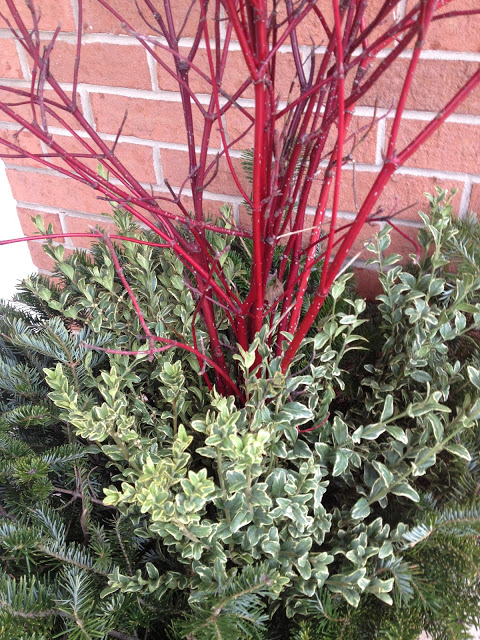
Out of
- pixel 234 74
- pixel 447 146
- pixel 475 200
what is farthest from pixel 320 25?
pixel 475 200

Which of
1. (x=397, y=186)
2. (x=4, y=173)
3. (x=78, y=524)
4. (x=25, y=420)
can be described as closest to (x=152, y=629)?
(x=78, y=524)

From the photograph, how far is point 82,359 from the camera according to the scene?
0.72 metres

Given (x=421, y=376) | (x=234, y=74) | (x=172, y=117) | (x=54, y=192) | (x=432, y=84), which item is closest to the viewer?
(x=421, y=376)

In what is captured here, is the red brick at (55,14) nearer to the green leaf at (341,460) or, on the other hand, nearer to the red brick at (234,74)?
the red brick at (234,74)

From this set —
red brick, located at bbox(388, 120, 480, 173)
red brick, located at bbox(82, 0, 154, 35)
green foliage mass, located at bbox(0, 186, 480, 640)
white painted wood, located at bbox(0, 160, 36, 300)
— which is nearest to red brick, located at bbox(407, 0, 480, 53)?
red brick, located at bbox(388, 120, 480, 173)

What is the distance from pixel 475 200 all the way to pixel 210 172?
0.50m

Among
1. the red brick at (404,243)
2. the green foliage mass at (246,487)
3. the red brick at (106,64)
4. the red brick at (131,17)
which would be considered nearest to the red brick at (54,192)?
the red brick at (106,64)

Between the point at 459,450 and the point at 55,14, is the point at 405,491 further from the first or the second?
the point at 55,14

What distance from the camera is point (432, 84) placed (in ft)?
2.52

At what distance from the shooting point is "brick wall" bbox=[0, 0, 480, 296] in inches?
30.0

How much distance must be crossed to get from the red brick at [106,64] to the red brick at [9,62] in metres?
0.12

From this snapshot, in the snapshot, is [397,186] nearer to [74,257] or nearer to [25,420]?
[74,257]

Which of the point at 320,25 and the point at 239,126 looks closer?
the point at 320,25

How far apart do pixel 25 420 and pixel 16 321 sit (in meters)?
0.20
